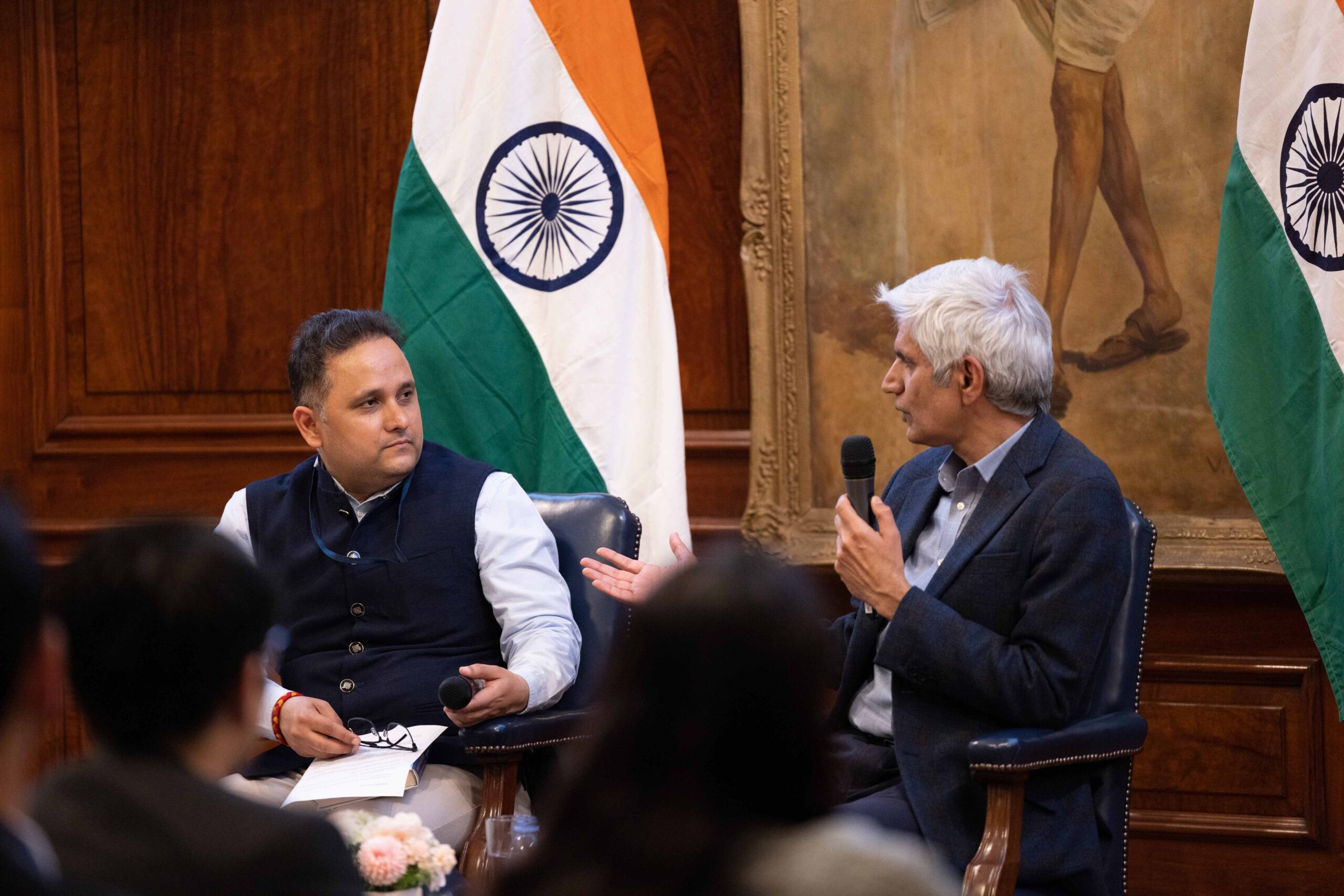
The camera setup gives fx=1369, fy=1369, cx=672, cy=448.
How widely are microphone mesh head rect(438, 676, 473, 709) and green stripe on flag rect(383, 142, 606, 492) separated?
3.80 feet

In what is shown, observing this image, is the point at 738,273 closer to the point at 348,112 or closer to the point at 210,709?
the point at 348,112

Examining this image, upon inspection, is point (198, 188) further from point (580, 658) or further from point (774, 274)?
point (580, 658)

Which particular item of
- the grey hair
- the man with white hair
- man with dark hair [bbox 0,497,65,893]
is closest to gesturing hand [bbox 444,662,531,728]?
the man with white hair

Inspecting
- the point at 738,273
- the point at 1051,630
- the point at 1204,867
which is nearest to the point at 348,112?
the point at 738,273

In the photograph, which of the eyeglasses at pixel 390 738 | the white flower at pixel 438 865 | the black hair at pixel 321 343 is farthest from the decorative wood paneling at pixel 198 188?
the white flower at pixel 438 865

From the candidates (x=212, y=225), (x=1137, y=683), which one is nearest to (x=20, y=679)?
(x=1137, y=683)

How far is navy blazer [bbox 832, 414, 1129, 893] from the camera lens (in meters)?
2.18

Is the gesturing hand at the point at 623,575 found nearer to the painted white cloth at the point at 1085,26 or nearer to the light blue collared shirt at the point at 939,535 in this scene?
the light blue collared shirt at the point at 939,535

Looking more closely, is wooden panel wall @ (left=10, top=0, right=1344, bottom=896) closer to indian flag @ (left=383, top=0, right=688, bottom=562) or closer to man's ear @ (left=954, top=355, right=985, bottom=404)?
indian flag @ (left=383, top=0, right=688, bottom=562)

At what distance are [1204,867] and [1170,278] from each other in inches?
56.4

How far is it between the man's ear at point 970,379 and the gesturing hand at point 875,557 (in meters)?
0.26

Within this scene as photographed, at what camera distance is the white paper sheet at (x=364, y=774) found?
2250 millimetres

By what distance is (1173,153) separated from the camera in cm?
324

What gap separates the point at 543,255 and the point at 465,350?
0.31 m
